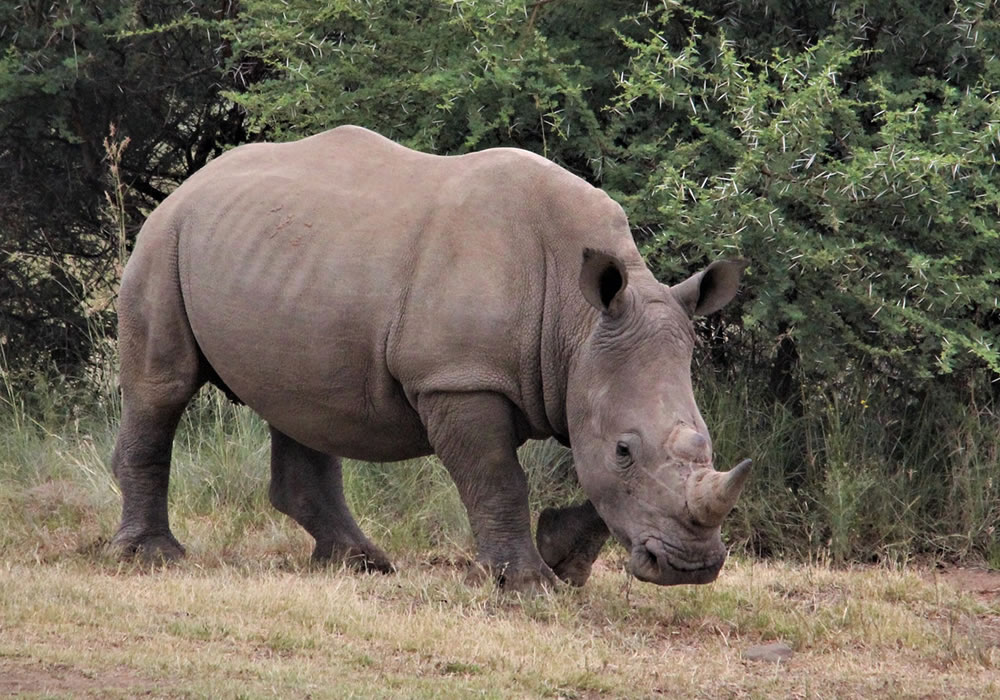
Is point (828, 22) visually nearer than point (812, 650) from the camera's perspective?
No

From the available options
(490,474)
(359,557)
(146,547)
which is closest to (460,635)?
(490,474)

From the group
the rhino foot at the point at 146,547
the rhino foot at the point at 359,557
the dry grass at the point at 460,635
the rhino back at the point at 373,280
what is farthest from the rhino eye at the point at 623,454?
the rhino foot at the point at 146,547

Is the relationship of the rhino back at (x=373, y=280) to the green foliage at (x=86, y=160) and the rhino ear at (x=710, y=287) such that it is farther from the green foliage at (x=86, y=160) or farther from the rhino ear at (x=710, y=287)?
the green foliage at (x=86, y=160)

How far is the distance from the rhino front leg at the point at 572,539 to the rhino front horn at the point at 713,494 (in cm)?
107

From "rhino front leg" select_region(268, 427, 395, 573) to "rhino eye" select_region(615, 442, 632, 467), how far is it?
72.8 inches

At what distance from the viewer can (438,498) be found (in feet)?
29.4

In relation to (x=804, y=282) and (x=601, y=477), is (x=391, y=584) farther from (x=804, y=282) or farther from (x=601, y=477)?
→ (x=804, y=282)

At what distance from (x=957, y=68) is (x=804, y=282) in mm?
1734

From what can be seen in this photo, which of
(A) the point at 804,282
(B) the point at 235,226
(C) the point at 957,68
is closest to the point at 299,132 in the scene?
(B) the point at 235,226

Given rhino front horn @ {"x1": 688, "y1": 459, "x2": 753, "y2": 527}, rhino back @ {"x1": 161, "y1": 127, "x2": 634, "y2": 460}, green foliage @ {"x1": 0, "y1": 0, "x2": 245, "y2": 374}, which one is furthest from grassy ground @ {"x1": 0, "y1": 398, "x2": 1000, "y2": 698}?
green foliage @ {"x1": 0, "y1": 0, "x2": 245, "y2": 374}

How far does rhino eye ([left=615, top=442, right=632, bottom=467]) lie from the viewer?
650cm

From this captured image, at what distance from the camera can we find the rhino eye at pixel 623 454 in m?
6.50

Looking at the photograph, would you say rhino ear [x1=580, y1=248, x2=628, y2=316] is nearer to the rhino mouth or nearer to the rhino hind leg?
the rhino mouth

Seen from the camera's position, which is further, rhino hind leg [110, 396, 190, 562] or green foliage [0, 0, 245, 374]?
green foliage [0, 0, 245, 374]
